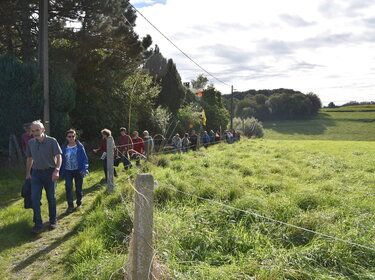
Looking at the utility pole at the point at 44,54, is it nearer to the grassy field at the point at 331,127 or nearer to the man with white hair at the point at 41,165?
the man with white hair at the point at 41,165

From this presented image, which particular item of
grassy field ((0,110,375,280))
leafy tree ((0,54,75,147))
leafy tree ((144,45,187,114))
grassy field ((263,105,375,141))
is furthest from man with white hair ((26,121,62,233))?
grassy field ((263,105,375,141))

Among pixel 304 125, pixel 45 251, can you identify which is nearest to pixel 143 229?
pixel 45 251

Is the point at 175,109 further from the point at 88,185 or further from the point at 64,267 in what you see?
the point at 64,267

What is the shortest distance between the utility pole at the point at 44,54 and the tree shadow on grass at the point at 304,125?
62606 millimetres

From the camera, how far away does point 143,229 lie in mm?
2516

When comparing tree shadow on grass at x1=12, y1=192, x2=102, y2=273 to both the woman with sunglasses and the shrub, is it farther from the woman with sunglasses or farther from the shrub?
the shrub

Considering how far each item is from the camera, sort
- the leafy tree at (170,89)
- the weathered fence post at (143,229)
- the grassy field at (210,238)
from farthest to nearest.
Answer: the leafy tree at (170,89) < the grassy field at (210,238) < the weathered fence post at (143,229)

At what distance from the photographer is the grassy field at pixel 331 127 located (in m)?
61.9

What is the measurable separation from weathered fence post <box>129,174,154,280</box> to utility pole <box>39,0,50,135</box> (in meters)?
9.48

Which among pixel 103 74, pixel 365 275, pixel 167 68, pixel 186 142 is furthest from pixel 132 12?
pixel 365 275

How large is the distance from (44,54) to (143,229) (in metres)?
9.93

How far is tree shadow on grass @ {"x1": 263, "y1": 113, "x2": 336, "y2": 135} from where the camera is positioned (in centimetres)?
6766

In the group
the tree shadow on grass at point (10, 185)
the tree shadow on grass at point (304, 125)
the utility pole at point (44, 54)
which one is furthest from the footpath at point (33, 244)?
the tree shadow on grass at point (304, 125)

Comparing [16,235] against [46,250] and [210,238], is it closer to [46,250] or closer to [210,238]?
[46,250]
